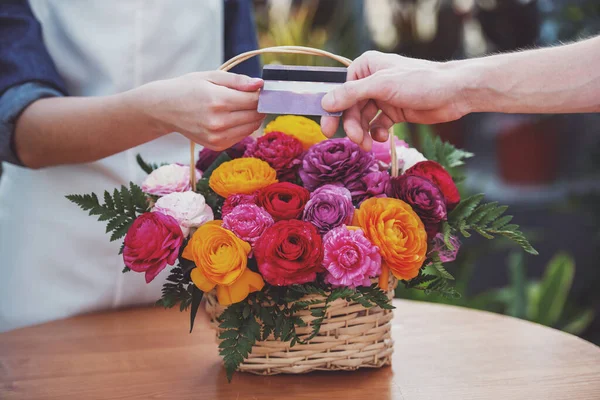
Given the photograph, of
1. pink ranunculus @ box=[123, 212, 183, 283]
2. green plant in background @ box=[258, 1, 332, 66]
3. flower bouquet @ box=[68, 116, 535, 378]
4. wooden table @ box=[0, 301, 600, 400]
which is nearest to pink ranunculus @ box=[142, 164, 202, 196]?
flower bouquet @ box=[68, 116, 535, 378]

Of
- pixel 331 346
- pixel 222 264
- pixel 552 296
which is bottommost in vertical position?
pixel 552 296

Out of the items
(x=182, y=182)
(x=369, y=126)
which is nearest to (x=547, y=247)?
(x=369, y=126)

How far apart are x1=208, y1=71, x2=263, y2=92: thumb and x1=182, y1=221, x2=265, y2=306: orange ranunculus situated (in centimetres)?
25

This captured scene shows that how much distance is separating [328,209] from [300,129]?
0.24 meters

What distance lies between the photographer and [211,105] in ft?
3.62

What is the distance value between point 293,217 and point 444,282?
0.27 metres

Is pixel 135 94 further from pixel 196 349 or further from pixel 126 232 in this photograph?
pixel 196 349

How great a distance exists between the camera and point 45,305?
151cm

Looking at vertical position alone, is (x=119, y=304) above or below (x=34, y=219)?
below

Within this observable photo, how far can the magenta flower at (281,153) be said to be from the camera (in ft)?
3.78

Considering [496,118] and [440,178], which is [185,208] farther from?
[496,118]

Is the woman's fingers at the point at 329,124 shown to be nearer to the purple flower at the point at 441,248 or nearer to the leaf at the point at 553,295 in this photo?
the purple flower at the point at 441,248

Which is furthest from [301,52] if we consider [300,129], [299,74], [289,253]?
[289,253]

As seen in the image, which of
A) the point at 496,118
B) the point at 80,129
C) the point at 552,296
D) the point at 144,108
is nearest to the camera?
the point at 144,108
